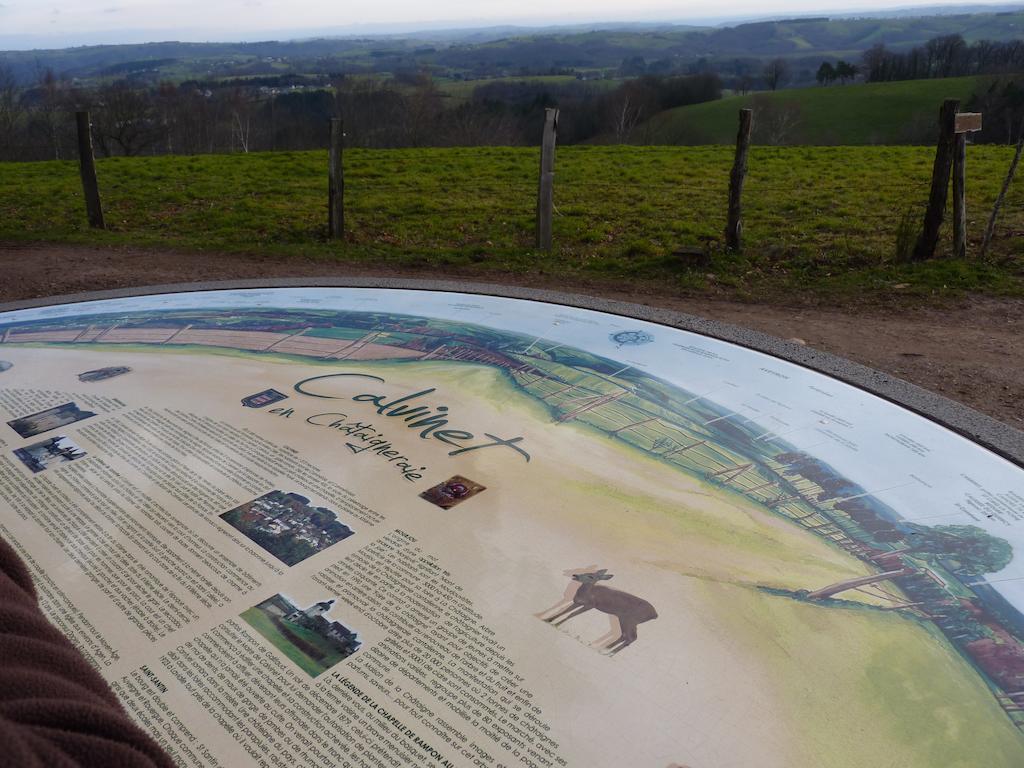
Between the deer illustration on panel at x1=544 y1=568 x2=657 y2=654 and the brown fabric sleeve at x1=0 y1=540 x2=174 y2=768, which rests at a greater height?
the brown fabric sleeve at x1=0 y1=540 x2=174 y2=768

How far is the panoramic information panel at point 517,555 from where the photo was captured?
2355mm

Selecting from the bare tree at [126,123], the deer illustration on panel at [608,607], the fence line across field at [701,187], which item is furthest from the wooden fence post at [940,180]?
the bare tree at [126,123]

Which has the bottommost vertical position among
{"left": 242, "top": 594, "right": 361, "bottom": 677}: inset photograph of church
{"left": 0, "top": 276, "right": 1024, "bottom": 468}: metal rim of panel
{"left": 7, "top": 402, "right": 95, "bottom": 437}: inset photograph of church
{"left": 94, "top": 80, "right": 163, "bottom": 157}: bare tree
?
{"left": 94, "top": 80, "right": 163, "bottom": 157}: bare tree

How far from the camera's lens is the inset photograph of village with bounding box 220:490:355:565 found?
313 centimetres

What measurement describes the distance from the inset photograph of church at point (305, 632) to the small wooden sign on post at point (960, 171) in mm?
8563

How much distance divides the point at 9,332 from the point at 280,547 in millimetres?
3942

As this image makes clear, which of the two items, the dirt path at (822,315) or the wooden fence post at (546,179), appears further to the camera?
the wooden fence post at (546,179)

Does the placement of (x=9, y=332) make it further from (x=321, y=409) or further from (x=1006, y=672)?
(x=1006, y=672)

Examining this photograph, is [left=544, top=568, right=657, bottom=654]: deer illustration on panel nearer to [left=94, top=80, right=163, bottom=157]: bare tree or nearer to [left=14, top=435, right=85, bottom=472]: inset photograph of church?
[left=14, top=435, right=85, bottom=472]: inset photograph of church

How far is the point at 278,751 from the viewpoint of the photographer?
2.25 m

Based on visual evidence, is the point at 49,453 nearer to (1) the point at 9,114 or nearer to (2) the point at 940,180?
(2) the point at 940,180

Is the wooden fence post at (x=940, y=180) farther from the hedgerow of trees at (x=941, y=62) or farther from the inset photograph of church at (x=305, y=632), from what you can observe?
the hedgerow of trees at (x=941, y=62)

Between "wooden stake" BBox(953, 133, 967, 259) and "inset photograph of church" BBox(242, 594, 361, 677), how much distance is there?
8572 millimetres

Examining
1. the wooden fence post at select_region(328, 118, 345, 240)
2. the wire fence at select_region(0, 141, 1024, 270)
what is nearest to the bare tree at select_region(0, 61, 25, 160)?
the wire fence at select_region(0, 141, 1024, 270)
